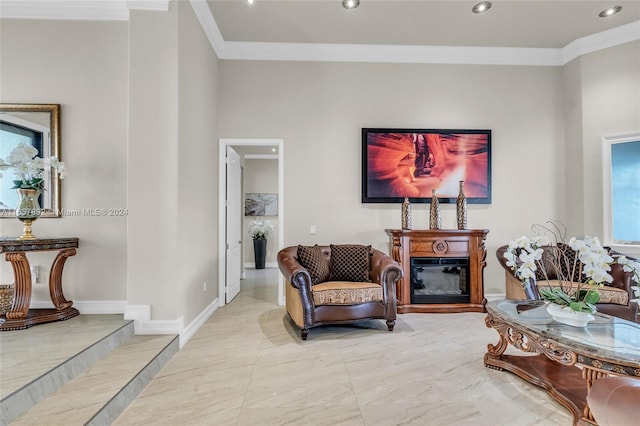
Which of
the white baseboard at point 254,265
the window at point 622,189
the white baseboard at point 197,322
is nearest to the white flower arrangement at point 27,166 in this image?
the white baseboard at point 197,322

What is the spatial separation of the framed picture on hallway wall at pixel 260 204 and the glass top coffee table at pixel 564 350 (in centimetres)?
596

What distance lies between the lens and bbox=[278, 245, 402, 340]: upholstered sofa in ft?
10.7

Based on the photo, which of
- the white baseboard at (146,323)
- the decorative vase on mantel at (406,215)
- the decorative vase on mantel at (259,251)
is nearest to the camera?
the white baseboard at (146,323)

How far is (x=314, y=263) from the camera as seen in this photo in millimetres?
3697

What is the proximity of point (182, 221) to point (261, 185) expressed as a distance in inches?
191

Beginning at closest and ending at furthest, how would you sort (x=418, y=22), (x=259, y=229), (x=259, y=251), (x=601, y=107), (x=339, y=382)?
(x=339, y=382)
(x=418, y=22)
(x=601, y=107)
(x=259, y=251)
(x=259, y=229)

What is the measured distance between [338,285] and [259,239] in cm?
434

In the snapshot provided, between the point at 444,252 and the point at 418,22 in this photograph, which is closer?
the point at 418,22

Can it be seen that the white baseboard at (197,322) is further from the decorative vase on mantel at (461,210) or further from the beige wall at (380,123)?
the decorative vase on mantel at (461,210)

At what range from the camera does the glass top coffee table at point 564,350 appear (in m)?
1.84

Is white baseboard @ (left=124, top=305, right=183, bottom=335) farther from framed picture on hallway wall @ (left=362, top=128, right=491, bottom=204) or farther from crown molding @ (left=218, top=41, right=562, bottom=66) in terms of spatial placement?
crown molding @ (left=218, top=41, right=562, bottom=66)

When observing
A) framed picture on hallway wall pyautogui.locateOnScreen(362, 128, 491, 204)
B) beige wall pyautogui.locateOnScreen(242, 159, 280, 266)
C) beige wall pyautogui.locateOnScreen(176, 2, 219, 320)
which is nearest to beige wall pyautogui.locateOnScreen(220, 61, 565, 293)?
framed picture on hallway wall pyautogui.locateOnScreen(362, 128, 491, 204)

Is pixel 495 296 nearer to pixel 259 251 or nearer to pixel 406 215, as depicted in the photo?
pixel 406 215

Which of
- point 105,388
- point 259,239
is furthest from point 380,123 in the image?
point 105,388
